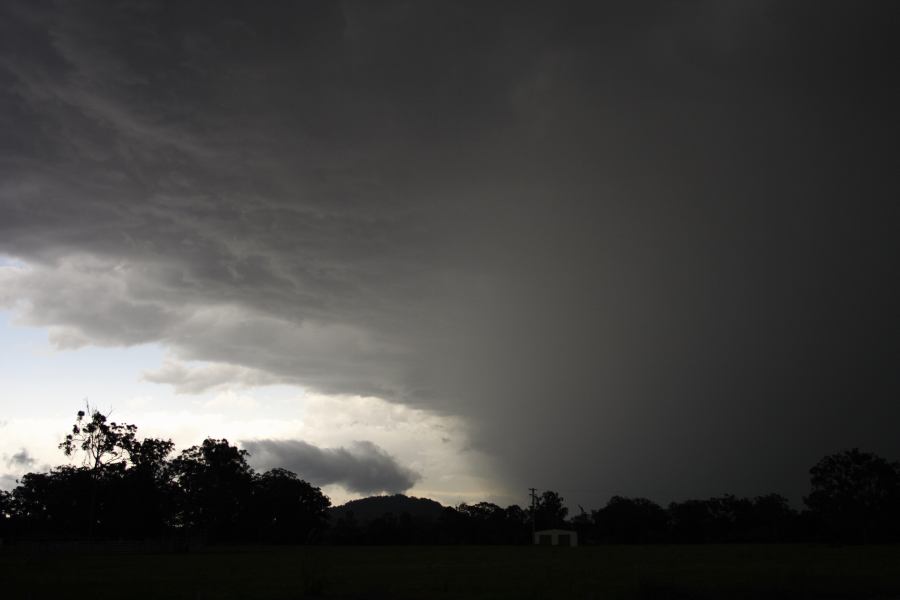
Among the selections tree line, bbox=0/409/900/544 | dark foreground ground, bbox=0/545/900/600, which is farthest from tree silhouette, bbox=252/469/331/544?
dark foreground ground, bbox=0/545/900/600

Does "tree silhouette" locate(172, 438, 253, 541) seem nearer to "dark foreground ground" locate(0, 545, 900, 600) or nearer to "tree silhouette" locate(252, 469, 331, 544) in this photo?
"tree silhouette" locate(252, 469, 331, 544)

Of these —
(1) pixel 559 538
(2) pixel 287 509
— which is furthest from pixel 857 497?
(2) pixel 287 509

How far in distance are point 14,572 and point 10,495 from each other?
98.0 metres

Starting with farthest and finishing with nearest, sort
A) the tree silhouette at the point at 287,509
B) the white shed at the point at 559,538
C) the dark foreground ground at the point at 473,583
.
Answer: the tree silhouette at the point at 287,509 → the white shed at the point at 559,538 → the dark foreground ground at the point at 473,583

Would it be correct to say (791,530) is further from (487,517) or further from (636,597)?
(636,597)

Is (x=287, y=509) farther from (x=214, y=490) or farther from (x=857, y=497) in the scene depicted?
(x=857, y=497)

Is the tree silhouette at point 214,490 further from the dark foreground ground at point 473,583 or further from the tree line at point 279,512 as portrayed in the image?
the dark foreground ground at point 473,583

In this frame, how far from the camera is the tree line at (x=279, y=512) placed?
385 ft

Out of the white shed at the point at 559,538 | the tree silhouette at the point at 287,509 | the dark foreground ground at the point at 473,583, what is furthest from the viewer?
the tree silhouette at the point at 287,509

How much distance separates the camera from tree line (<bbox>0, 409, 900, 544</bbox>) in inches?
4621

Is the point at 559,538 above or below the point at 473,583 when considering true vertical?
A: below

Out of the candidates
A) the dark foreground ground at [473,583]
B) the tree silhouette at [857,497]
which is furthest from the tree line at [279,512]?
the dark foreground ground at [473,583]

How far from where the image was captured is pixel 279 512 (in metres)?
137

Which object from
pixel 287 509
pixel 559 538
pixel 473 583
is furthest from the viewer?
pixel 287 509
